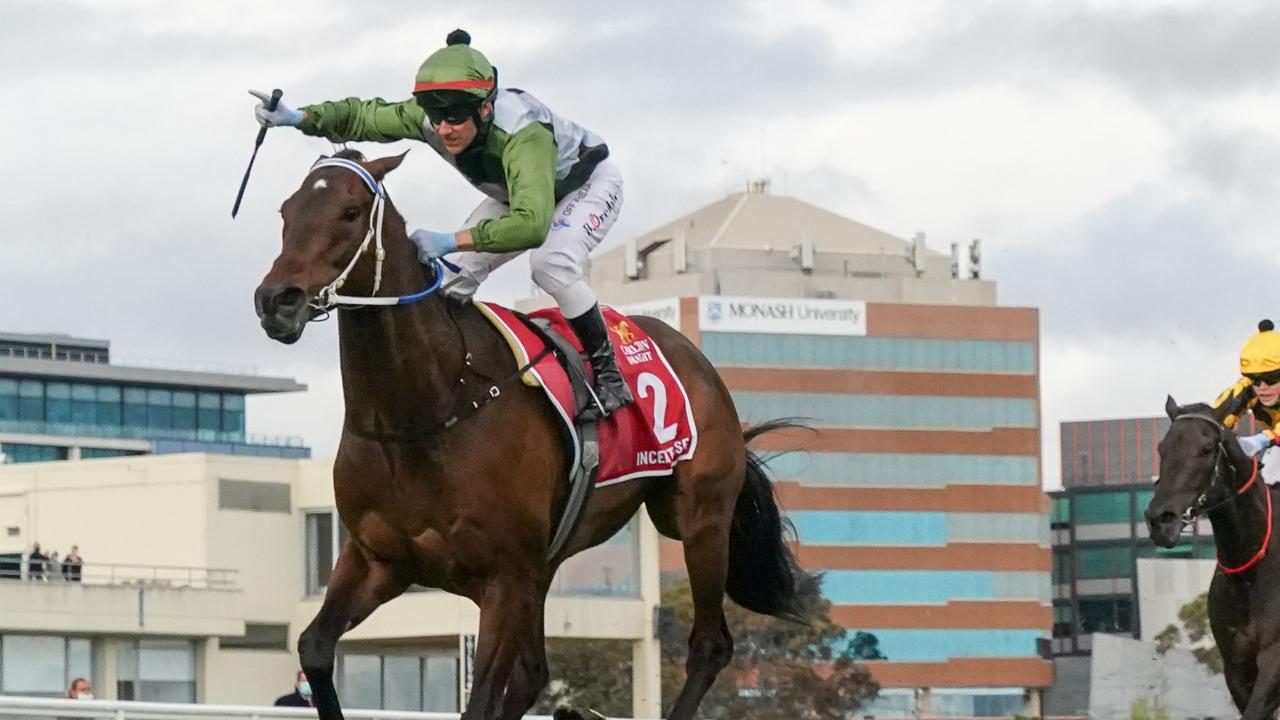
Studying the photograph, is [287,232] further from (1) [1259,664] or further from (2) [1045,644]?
(2) [1045,644]

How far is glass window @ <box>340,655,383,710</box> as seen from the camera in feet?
145

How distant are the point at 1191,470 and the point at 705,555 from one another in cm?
253

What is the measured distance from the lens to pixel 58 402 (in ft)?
381

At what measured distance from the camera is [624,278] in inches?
4715

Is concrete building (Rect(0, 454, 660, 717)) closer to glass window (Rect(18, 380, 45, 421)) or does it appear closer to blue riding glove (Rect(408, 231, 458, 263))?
blue riding glove (Rect(408, 231, 458, 263))

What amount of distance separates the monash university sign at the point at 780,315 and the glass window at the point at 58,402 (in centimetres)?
3060

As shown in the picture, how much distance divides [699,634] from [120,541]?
45936 millimetres

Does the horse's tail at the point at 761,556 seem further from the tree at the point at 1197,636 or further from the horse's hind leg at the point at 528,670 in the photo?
the tree at the point at 1197,636

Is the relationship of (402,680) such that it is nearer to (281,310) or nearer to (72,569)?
(72,569)

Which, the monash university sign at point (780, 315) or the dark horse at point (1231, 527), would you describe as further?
the monash university sign at point (780, 315)

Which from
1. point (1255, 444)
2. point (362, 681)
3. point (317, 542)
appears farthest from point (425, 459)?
point (317, 542)

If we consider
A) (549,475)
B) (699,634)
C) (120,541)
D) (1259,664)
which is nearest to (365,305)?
(549,475)

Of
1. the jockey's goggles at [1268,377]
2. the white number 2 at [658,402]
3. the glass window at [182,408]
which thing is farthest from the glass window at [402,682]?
the glass window at [182,408]

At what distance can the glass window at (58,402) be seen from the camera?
380ft
